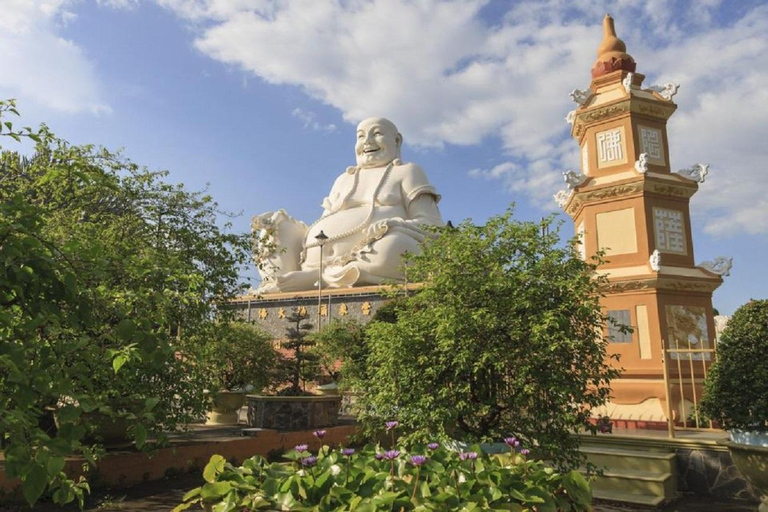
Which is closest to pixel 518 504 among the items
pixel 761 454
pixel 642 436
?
pixel 761 454

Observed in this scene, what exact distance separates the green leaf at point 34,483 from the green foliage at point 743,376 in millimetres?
5584

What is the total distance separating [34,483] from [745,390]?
223 inches

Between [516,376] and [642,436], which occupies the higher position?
[516,376]

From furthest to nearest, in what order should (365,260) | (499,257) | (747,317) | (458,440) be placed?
(365,260), (747,317), (499,257), (458,440)

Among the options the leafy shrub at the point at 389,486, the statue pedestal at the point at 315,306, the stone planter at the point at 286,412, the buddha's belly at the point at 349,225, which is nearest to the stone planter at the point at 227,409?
the stone planter at the point at 286,412

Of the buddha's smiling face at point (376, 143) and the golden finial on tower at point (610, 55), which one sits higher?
the buddha's smiling face at point (376, 143)

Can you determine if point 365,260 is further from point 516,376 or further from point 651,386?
point 516,376

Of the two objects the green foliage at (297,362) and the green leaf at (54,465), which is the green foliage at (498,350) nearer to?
the green leaf at (54,465)

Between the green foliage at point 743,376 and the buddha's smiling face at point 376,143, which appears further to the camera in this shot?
the buddha's smiling face at point 376,143

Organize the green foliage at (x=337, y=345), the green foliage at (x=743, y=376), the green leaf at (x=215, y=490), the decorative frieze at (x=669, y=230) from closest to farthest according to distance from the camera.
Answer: the green leaf at (x=215, y=490) → the green foliage at (x=743, y=376) → the decorative frieze at (x=669, y=230) → the green foliage at (x=337, y=345)

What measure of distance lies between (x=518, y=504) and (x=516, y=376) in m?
1.92

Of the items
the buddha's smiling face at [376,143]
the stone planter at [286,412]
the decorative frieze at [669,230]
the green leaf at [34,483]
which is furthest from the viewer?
the buddha's smiling face at [376,143]

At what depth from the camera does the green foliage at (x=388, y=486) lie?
8.51ft

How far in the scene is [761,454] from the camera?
4625mm
